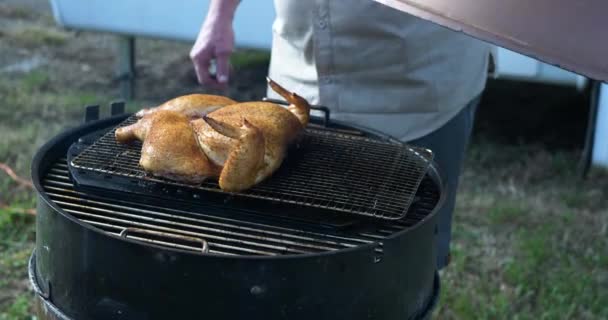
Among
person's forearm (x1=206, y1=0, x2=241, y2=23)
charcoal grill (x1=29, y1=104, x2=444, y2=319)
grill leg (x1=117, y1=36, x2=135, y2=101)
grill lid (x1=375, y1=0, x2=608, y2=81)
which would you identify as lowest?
grill leg (x1=117, y1=36, x2=135, y2=101)

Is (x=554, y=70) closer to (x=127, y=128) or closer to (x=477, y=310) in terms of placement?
(x=477, y=310)

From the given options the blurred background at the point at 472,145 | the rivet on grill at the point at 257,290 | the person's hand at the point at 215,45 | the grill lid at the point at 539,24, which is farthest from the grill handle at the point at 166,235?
the blurred background at the point at 472,145

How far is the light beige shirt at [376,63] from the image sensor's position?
2.41m

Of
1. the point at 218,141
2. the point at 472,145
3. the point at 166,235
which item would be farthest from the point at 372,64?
the point at 472,145

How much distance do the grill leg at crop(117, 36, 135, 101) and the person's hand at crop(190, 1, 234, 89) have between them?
3442mm

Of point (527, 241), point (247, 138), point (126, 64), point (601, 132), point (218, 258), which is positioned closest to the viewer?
point (218, 258)

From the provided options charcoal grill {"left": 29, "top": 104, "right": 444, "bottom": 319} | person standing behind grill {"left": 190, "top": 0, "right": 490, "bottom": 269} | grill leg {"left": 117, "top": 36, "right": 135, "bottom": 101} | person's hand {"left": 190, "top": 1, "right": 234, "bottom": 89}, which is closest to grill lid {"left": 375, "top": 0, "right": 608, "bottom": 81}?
charcoal grill {"left": 29, "top": 104, "right": 444, "bottom": 319}

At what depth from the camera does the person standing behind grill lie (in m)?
2.41

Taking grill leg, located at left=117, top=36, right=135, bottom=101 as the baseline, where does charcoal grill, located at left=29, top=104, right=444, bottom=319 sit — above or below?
above

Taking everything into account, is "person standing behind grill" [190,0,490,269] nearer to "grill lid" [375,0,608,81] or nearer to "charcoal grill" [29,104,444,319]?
"charcoal grill" [29,104,444,319]

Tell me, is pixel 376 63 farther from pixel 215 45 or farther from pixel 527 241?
pixel 527 241

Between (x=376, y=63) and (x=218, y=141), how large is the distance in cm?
83

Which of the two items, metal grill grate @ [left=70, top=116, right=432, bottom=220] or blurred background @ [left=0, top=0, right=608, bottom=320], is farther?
blurred background @ [left=0, top=0, right=608, bottom=320]

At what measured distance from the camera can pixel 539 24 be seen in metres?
1.17
